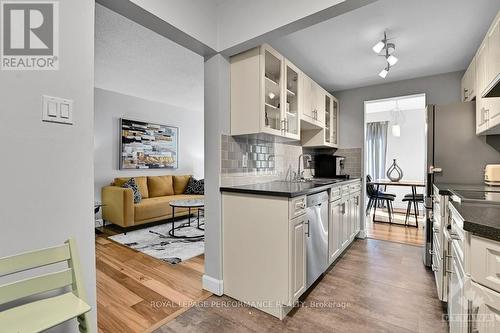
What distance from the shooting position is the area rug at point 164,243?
284 cm

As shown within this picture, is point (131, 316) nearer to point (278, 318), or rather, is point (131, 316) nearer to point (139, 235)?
point (278, 318)

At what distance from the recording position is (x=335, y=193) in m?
2.48

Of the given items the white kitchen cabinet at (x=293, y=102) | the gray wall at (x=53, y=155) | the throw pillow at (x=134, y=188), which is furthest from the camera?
the throw pillow at (x=134, y=188)

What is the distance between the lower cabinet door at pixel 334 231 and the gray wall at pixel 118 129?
3731 millimetres

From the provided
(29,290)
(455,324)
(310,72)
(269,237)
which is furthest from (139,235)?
(455,324)

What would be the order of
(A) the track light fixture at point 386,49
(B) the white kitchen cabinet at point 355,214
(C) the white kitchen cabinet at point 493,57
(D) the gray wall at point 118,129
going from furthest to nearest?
(D) the gray wall at point 118,129 → (B) the white kitchen cabinet at point 355,214 → (A) the track light fixture at point 386,49 → (C) the white kitchen cabinet at point 493,57

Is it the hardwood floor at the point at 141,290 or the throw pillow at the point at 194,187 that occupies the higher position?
the throw pillow at the point at 194,187

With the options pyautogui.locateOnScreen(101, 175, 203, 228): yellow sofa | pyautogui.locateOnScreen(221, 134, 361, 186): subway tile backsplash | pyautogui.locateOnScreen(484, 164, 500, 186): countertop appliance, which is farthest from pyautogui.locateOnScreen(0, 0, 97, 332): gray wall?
pyautogui.locateOnScreen(484, 164, 500, 186): countertop appliance

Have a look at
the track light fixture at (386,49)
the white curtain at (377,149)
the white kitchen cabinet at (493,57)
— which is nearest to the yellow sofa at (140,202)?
the track light fixture at (386,49)

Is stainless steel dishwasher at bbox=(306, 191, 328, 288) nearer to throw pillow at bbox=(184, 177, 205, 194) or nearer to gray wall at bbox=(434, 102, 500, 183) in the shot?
gray wall at bbox=(434, 102, 500, 183)

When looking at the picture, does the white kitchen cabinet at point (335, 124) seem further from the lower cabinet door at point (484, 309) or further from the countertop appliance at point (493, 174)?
the lower cabinet door at point (484, 309)

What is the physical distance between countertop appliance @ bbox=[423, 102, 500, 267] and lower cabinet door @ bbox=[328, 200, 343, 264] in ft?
2.88

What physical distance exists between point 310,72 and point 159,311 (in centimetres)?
310

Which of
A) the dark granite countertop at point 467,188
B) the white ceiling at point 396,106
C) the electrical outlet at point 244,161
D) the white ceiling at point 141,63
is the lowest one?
the dark granite countertop at point 467,188
